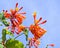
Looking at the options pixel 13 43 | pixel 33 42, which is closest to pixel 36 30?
pixel 33 42

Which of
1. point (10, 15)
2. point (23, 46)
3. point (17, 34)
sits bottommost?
point (23, 46)

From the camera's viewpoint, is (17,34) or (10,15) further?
(10,15)

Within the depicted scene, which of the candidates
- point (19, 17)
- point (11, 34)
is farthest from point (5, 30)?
point (19, 17)

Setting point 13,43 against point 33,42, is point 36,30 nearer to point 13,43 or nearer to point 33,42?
point 33,42

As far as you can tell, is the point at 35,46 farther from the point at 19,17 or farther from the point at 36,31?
the point at 19,17

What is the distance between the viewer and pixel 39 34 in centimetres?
154

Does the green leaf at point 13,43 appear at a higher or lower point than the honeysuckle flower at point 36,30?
lower

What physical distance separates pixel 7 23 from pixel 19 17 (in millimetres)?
123

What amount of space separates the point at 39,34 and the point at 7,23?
0.33 meters

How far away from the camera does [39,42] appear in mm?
1690

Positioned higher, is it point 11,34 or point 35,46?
point 11,34

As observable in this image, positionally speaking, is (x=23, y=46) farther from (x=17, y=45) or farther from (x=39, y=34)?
(x=39, y=34)

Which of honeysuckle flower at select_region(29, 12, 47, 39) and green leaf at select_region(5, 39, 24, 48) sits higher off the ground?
honeysuckle flower at select_region(29, 12, 47, 39)

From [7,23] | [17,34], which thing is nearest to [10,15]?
[7,23]
